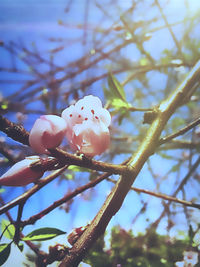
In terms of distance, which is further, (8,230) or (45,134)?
(8,230)

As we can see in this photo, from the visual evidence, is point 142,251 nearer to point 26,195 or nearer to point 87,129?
point 26,195

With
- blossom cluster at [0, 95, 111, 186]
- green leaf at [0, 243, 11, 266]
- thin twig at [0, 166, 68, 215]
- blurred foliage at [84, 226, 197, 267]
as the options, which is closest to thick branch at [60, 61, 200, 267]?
blossom cluster at [0, 95, 111, 186]

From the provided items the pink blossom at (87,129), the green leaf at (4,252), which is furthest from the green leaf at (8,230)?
the pink blossom at (87,129)

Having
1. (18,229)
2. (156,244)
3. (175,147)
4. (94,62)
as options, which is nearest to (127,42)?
(94,62)

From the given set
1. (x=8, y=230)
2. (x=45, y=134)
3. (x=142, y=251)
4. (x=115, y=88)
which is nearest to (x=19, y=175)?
(x=45, y=134)

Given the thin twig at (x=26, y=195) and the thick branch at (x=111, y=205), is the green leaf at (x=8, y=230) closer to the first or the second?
the thin twig at (x=26, y=195)

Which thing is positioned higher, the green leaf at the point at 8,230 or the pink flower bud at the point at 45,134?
the pink flower bud at the point at 45,134

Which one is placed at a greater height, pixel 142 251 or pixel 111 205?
pixel 142 251
